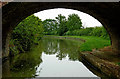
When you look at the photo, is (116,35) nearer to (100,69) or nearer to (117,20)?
(117,20)

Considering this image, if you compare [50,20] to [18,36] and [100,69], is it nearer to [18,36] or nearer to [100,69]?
[18,36]

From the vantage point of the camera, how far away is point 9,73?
15.8 ft

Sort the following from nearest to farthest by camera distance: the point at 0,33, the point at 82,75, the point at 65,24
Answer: the point at 82,75
the point at 0,33
the point at 65,24

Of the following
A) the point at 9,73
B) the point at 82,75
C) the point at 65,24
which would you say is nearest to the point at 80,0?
the point at 82,75

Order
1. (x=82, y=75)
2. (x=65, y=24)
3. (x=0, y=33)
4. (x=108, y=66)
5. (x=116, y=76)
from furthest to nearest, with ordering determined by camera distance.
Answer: (x=65, y=24), (x=0, y=33), (x=82, y=75), (x=108, y=66), (x=116, y=76)

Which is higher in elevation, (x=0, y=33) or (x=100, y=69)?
(x=0, y=33)

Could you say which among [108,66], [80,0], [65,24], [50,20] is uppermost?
[50,20]

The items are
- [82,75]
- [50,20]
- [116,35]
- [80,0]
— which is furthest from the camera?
[50,20]

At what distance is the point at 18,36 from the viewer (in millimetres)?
9039

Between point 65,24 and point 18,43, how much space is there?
113ft

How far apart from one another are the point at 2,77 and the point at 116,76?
13.2ft

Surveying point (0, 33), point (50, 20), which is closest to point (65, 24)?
point (50, 20)

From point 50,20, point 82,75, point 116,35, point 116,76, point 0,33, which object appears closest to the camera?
point 116,76

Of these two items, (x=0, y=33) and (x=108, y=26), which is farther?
(x=108, y=26)
